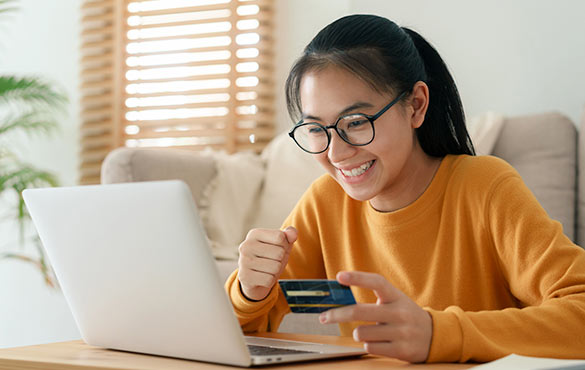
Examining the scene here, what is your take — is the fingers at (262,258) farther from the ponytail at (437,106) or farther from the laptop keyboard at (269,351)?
the ponytail at (437,106)

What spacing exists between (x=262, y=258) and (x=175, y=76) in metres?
2.44

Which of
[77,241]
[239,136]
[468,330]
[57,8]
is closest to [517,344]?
[468,330]

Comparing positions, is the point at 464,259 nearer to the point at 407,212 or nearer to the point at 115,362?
the point at 407,212

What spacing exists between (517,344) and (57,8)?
3.47 meters

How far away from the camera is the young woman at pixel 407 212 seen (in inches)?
34.8

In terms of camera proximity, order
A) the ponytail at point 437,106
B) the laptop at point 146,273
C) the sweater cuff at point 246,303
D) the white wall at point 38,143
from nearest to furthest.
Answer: the laptop at point 146,273 → the sweater cuff at point 246,303 → the ponytail at point 437,106 → the white wall at point 38,143

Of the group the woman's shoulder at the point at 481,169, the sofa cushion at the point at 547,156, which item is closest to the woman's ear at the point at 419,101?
the woman's shoulder at the point at 481,169

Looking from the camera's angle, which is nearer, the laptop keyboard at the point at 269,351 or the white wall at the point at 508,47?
the laptop keyboard at the point at 269,351

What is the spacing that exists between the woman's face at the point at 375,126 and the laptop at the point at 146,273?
1.07 ft

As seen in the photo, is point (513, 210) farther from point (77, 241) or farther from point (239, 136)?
point (239, 136)

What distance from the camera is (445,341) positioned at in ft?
2.23

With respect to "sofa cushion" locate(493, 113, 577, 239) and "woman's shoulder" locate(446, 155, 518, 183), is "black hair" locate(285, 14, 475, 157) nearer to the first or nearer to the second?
"woman's shoulder" locate(446, 155, 518, 183)

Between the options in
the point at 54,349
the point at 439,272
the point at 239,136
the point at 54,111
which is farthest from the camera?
the point at 54,111

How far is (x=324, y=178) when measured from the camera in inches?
49.8
